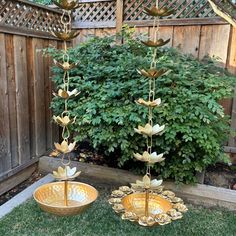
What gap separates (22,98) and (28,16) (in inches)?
34.5

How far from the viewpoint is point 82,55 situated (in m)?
2.92

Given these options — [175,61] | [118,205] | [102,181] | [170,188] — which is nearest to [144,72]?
[118,205]

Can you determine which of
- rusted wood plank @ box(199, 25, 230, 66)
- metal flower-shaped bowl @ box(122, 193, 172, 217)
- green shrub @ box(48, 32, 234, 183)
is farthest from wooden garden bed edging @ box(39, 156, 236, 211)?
rusted wood plank @ box(199, 25, 230, 66)

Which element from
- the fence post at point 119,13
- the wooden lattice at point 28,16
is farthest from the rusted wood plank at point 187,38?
the wooden lattice at point 28,16

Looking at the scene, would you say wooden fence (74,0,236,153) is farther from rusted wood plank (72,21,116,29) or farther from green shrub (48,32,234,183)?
green shrub (48,32,234,183)


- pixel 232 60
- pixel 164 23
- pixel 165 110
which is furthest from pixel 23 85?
pixel 232 60

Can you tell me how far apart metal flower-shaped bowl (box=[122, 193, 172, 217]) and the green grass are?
0.58 meters

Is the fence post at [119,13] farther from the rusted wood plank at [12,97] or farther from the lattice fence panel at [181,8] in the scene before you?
the rusted wood plank at [12,97]

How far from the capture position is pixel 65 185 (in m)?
1.59

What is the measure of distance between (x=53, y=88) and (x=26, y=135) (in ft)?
2.48

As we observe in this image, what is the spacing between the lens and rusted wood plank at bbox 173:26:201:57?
313cm

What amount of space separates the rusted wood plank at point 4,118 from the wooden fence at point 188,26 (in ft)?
3.30

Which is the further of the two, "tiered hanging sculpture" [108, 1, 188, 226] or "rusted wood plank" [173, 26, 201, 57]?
"rusted wood plank" [173, 26, 201, 57]

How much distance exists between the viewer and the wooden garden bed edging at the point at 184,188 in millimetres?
2553
